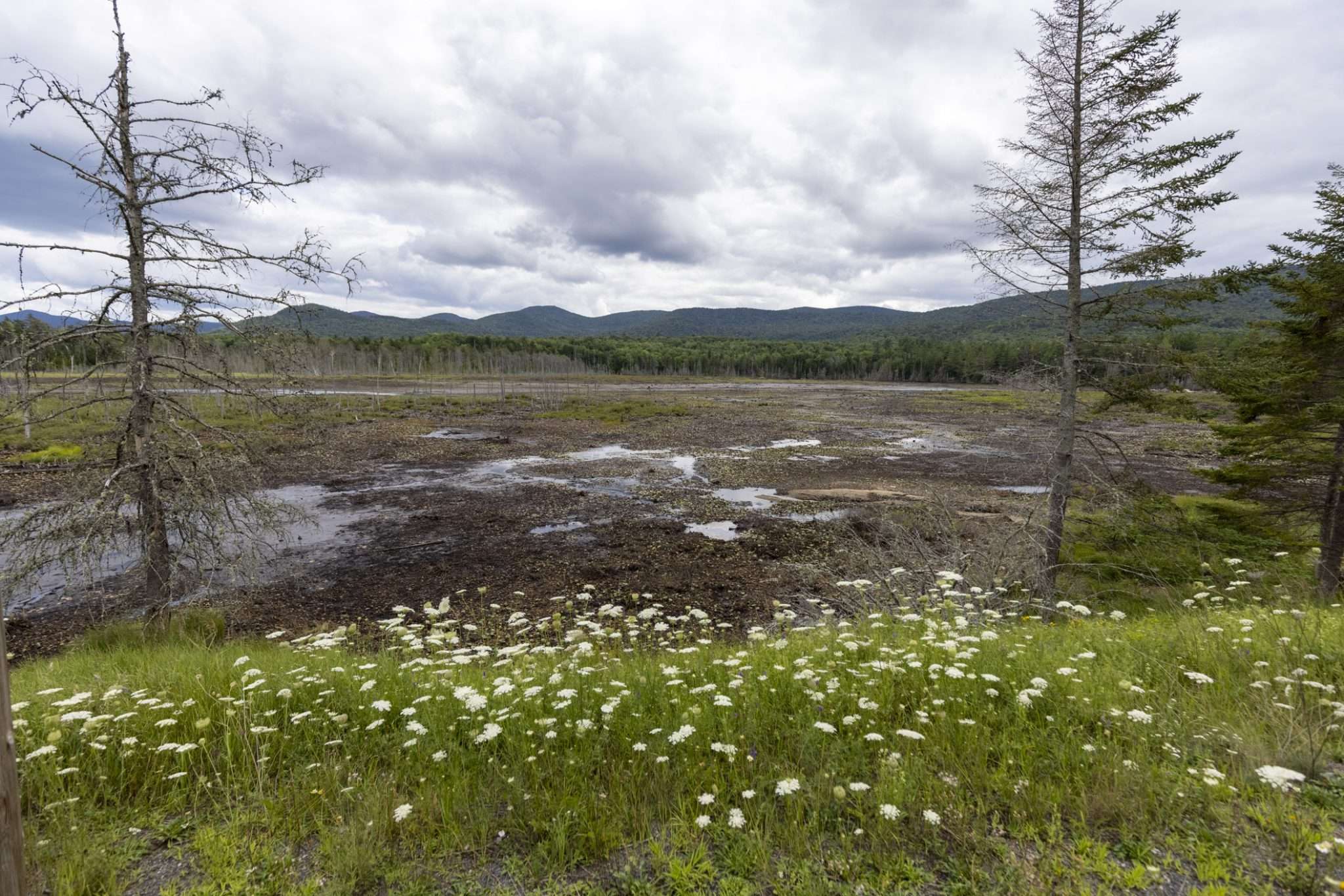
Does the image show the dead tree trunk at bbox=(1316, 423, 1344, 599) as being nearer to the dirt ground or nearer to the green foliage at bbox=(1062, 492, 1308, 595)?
the green foliage at bbox=(1062, 492, 1308, 595)

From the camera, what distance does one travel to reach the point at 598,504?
25328 millimetres

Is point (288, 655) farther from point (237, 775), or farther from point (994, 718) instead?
point (994, 718)

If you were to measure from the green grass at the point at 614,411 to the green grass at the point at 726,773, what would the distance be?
170ft

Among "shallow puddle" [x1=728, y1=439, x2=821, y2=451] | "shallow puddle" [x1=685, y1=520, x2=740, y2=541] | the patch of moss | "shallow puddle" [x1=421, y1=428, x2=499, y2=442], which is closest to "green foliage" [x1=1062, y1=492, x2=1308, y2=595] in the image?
the patch of moss

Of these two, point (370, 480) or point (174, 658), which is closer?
point (174, 658)

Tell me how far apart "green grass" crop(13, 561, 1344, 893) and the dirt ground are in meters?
5.29

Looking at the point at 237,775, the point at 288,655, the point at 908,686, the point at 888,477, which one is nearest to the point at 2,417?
the point at 288,655

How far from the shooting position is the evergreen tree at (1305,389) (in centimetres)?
1100

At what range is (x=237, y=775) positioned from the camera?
4.13 metres

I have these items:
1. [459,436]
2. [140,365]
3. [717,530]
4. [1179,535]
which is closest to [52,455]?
[459,436]

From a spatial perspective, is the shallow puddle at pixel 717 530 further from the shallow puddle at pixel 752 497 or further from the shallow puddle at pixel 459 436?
the shallow puddle at pixel 459 436

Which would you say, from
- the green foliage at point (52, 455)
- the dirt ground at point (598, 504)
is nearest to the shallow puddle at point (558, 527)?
the dirt ground at point (598, 504)

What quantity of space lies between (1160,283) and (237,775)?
15163 mm

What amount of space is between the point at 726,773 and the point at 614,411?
63.3m
